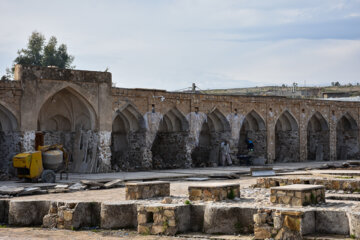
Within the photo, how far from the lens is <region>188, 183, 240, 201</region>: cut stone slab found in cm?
1037

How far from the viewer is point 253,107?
1123 inches

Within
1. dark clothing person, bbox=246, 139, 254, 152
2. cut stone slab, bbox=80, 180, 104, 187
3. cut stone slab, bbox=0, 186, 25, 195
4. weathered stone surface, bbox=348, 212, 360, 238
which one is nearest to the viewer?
weathered stone surface, bbox=348, 212, 360, 238

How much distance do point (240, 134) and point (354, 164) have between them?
25.3ft

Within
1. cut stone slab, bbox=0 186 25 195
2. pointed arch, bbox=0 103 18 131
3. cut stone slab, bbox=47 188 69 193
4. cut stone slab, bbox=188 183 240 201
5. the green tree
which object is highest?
the green tree

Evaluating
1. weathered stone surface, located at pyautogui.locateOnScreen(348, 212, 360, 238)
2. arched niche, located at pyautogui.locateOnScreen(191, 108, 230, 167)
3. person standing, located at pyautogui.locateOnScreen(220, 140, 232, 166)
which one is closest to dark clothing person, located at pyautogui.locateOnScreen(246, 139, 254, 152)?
arched niche, located at pyautogui.locateOnScreen(191, 108, 230, 167)

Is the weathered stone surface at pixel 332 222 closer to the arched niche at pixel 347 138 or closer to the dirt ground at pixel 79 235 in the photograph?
the dirt ground at pixel 79 235

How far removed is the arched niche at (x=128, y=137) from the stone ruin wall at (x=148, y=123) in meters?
0.05

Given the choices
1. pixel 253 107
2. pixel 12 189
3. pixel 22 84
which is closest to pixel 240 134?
pixel 253 107

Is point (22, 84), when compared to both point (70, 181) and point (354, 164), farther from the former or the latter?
point (354, 164)

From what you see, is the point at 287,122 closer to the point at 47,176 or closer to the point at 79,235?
the point at 47,176

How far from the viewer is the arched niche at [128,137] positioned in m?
24.1

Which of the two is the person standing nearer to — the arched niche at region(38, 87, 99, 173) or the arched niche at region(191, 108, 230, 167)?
the arched niche at region(191, 108, 230, 167)

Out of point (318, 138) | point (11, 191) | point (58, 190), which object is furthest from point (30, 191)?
point (318, 138)

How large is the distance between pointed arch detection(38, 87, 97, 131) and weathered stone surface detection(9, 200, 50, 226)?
35.8ft
